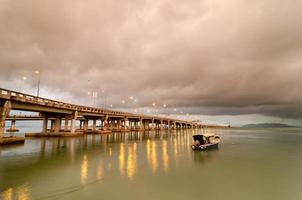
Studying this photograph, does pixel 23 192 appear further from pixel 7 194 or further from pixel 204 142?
pixel 204 142

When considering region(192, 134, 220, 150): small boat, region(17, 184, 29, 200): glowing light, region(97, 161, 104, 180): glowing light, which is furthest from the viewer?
region(192, 134, 220, 150): small boat

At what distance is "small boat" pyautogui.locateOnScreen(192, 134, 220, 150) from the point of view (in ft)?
130

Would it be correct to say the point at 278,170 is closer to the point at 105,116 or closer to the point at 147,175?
the point at 147,175

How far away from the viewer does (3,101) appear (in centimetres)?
3791

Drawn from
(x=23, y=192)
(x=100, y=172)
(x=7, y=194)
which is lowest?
(x=100, y=172)

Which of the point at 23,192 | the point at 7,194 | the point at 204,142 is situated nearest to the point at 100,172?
the point at 23,192

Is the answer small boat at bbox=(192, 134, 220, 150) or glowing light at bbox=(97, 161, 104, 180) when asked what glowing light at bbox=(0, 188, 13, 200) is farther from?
small boat at bbox=(192, 134, 220, 150)

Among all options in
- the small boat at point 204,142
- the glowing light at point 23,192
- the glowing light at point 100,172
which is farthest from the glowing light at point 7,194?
the small boat at point 204,142

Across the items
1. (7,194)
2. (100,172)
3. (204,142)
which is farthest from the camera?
(204,142)

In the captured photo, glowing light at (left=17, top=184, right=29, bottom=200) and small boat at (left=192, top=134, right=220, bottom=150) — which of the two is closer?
glowing light at (left=17, top=184, right=29, bottom=200)

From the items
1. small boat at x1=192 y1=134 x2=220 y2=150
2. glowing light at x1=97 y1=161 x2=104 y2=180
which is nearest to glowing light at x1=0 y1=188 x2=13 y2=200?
glowing light at x1=97 y1=161 x2=104 y2=180

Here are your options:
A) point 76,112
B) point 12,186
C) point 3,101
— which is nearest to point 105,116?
point 76,112

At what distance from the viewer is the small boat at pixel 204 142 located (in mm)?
39750

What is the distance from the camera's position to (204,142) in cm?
4269
